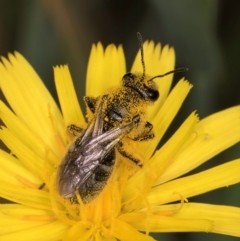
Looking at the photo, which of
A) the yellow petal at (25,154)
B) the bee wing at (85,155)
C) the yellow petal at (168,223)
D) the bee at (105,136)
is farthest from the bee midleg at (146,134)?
the yellow petal at (25,154)

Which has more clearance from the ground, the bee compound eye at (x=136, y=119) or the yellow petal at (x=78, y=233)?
the bee compound eye at (x=136, y=119)

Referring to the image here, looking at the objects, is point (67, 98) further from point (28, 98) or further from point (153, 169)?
point (153, 169)

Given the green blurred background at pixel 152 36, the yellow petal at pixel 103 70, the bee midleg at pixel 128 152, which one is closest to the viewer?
the bee midleg at pixel 128 152

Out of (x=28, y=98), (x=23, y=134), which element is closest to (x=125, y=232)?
(x=23, y=134)

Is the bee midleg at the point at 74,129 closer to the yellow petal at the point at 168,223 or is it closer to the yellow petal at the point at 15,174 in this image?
the yellow petal at the point at 15,174

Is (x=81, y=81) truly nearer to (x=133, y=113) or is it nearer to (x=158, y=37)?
(x=158, y=37)

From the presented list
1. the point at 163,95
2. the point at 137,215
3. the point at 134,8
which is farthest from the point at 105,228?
the point at 134,8
